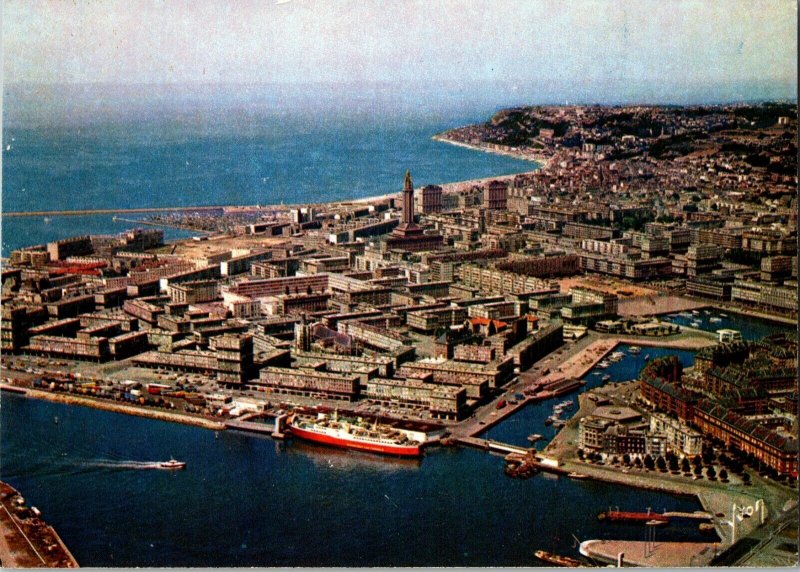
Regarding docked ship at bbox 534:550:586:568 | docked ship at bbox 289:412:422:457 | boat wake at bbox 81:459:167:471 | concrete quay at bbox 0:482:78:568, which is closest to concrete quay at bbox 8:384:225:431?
docked ship at bbox 289:412:422:457

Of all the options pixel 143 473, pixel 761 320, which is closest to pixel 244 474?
pixel 143 473

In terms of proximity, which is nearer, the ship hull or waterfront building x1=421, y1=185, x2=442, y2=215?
the ship hull

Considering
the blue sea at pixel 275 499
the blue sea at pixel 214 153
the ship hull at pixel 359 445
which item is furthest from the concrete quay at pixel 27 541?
the blue sea at pixel 214 153

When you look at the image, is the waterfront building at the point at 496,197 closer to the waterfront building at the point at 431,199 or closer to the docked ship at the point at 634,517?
the waterfront building at the point at 431,199

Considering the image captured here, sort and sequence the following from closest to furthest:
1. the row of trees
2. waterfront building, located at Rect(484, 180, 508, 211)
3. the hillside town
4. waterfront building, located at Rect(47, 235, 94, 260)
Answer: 1. the row of trees
2. the hillside town
3. waterfront building, located at Rect(47, 235, 94, 260)
4. waterfront building, located at Rect(484, 180, 508, 211)

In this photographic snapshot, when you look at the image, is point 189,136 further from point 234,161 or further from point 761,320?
point 761,320

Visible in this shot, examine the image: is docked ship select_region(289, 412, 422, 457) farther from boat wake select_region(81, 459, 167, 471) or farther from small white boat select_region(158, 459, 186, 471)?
boat wake select_region(81, 459, 167, 471)

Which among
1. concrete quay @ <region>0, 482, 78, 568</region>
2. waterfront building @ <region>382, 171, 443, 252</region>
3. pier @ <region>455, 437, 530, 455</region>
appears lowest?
concrete quay @ <region>0, 482, 78, 568</region>
